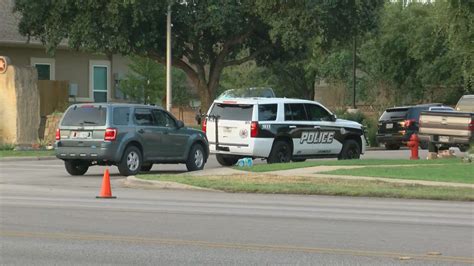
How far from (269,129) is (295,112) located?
1311 mm

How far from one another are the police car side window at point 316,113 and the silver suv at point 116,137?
435cm

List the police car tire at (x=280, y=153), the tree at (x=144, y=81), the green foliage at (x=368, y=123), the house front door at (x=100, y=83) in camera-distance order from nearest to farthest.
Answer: the police car tire at (x=280, y=153), the green foliage at (x=368, y=123), the house front door at (x=100, y=83), the tree at (x=144, y=81)

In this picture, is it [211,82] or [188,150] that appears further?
[211,82]

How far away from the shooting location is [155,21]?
39219mm

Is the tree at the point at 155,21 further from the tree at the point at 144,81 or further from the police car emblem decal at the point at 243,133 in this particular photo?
the police car emblem decal at the point at 243,133

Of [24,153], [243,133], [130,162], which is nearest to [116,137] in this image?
[130,162]

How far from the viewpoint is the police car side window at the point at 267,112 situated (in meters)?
24.5

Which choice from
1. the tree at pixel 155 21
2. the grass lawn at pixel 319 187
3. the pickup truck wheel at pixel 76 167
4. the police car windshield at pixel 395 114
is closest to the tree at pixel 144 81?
the tree at pixel 155 21

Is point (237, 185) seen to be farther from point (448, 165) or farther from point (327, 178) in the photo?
point (448, 165)

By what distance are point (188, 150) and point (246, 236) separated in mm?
12613

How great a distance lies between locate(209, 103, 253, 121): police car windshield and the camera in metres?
24.6

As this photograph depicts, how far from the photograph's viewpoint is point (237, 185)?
64.6 feet

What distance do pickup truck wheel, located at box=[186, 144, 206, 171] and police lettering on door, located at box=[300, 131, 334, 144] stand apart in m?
3.08

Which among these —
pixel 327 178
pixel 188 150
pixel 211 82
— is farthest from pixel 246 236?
pixel 211 82
